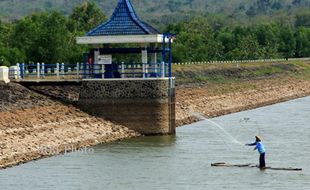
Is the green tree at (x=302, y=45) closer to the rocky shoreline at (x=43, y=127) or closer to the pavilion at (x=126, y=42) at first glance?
the rocky shoreline at (x=43, y=127)

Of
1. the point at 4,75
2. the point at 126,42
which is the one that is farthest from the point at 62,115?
the point at 4,75

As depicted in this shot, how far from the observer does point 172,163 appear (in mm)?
40406

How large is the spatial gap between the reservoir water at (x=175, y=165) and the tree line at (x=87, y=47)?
2954cm

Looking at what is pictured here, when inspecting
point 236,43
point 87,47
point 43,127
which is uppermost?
point 87,47

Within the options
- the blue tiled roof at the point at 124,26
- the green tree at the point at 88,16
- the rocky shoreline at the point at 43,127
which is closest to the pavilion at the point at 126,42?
the blue tiled roof at the point at 124,26

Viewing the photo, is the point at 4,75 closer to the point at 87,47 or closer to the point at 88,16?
the point at 87,47

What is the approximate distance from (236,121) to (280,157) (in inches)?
812

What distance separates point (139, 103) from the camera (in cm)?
4975

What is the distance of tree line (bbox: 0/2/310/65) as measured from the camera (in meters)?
81.8

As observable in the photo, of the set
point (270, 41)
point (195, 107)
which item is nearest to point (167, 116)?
point (195, 107)

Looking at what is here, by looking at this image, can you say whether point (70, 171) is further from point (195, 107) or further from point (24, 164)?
point (195, 107)

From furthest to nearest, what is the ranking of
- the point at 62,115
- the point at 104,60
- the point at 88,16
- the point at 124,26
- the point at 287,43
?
the point at 287,43 → the point at 88,16 → the point at 124,26 → the point at 104,60 → the point at 62,115

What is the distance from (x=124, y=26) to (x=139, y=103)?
4255 millimetres

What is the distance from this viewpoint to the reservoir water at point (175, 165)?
115ft
